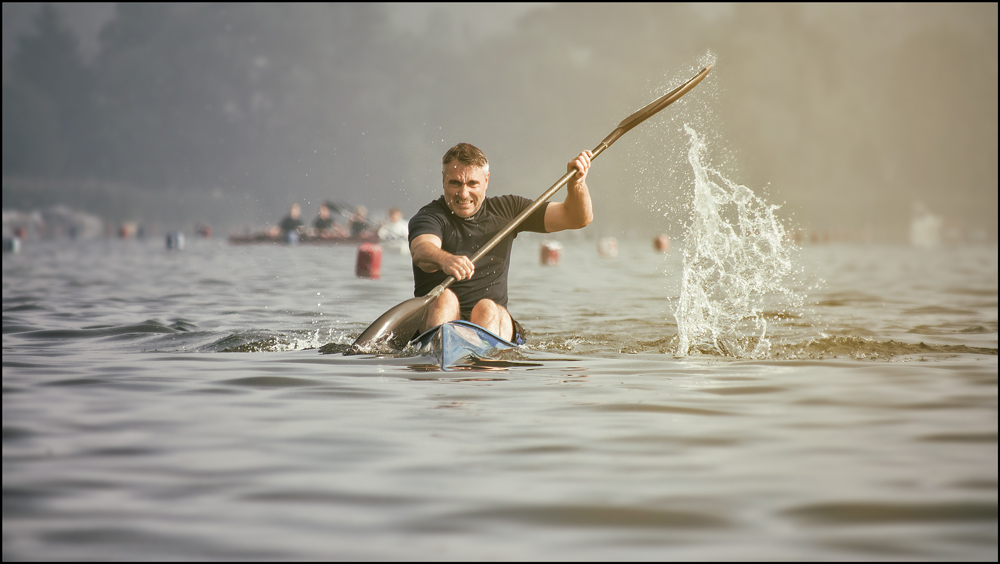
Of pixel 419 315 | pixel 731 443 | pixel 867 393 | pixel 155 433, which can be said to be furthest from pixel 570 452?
pixel 419 315

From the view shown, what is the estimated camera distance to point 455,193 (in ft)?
20.9

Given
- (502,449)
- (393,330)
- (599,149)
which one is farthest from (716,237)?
(502,449)

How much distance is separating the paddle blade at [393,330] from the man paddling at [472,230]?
12 cm

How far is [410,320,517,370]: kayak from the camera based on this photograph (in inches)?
235

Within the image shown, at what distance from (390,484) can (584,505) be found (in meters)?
0.66

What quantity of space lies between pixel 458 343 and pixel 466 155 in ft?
4.00

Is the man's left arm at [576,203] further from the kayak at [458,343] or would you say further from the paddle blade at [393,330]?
the paddle blade at [393,330]

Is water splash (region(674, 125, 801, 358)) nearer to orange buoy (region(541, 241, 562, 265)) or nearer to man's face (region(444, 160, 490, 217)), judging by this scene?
man's face (region(444, 160, 490, 217))

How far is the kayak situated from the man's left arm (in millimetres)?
947

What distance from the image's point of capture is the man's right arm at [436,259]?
19.6 ft

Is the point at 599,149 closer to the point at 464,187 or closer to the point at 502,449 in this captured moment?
the point at 464,187

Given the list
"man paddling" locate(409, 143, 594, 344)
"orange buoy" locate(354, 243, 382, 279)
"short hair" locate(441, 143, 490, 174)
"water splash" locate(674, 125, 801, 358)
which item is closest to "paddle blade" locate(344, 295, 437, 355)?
"man paddling" locate(409, 143, 594, 344)

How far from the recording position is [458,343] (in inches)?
239

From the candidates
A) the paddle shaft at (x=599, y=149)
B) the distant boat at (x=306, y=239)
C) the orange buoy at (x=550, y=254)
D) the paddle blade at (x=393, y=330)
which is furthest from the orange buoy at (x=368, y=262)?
the distant boat at (x=306, y=239)
